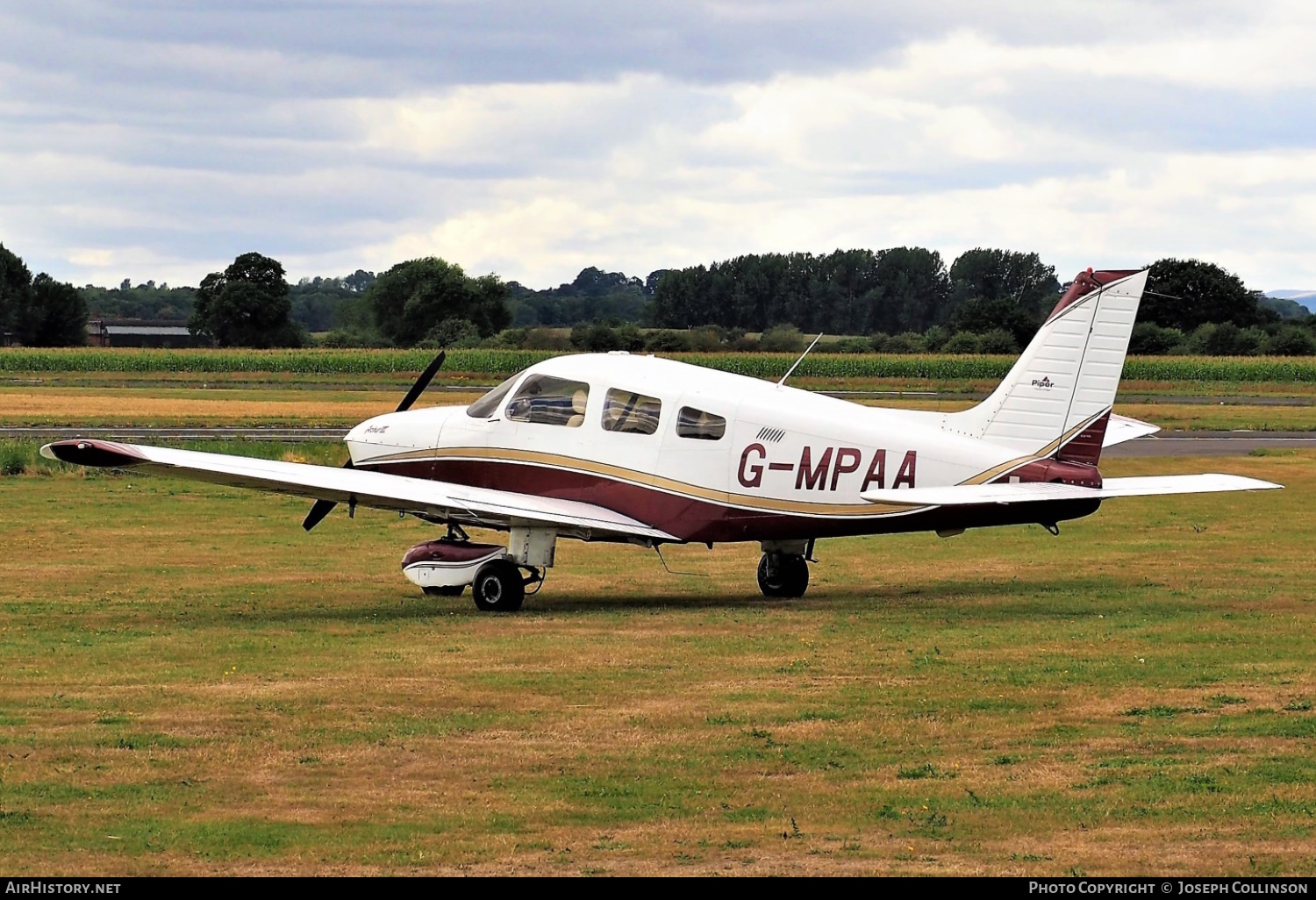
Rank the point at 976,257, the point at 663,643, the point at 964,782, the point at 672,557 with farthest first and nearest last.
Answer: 1. the point at 976,257
2. the point at 672,557
3. the point at 663,643
4. the point at 964,782

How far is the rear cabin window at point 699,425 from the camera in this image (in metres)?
17.3

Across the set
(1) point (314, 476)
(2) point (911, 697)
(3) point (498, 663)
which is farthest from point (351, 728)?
(1) point (314, 476)

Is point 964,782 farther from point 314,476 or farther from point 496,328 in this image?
point 496,328

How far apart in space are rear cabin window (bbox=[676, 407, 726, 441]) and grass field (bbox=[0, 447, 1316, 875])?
186 centimetres

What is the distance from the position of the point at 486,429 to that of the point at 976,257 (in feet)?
347

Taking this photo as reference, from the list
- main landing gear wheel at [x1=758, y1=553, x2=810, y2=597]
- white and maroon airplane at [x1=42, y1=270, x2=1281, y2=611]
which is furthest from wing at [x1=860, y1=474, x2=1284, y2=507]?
main landing gear wheel at [x1=758, y1=553, x2=810, y2=597]

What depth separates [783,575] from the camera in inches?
742

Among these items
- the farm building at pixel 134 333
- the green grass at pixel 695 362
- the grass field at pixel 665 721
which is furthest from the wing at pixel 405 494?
the farm building at pixel 134 333

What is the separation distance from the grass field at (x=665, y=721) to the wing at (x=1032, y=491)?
1208mm

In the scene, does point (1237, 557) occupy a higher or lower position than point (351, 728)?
higher

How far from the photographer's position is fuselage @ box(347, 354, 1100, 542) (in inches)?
659

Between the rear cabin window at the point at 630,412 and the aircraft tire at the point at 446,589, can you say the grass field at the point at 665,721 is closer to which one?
the aircraft tire at the point at 446,589

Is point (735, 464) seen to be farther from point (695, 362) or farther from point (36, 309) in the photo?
point (36, 309)

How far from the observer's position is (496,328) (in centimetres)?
12619
